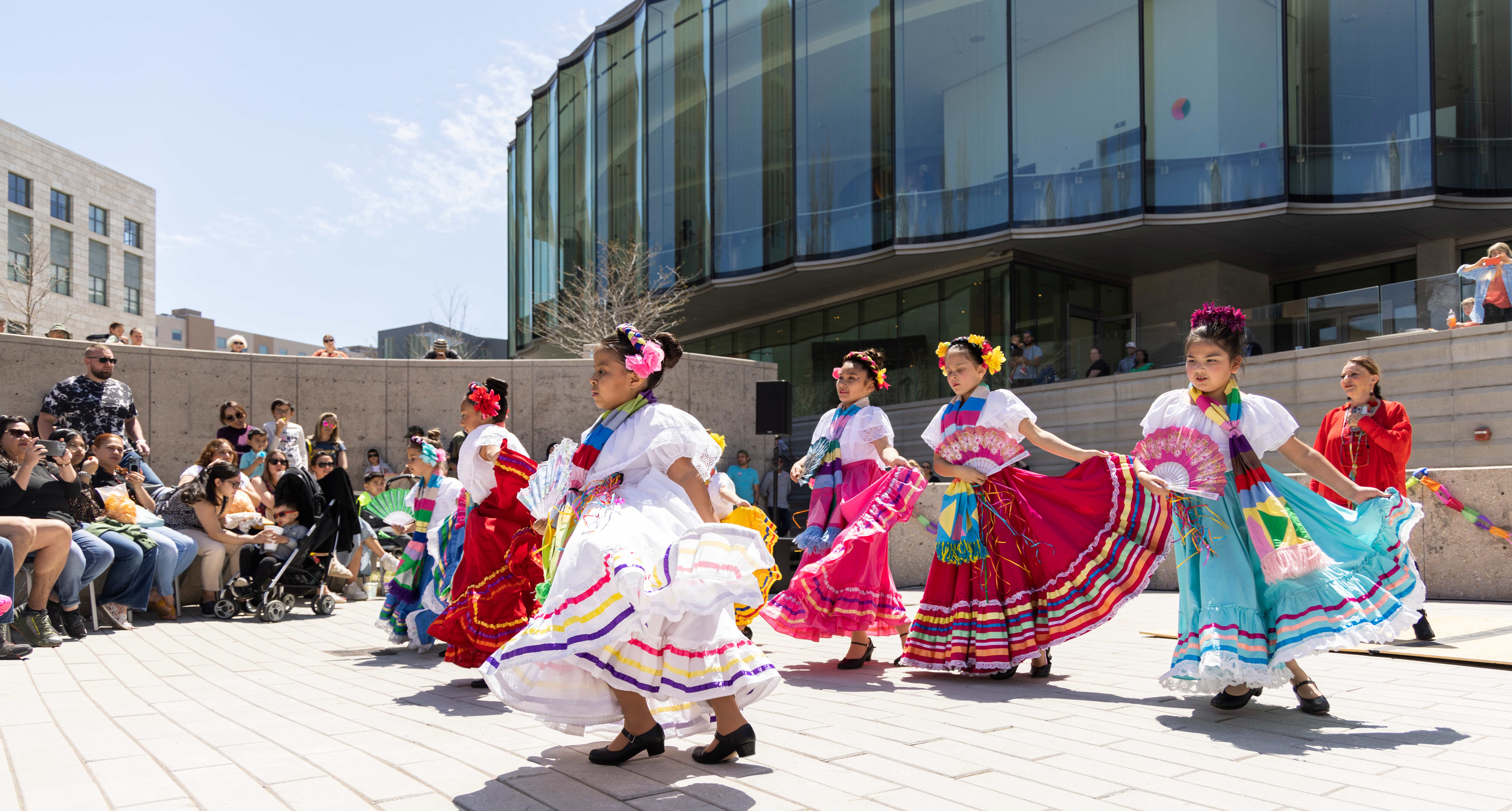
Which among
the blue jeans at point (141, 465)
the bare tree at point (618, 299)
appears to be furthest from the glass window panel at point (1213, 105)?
the blue jeans at point (141, 465)

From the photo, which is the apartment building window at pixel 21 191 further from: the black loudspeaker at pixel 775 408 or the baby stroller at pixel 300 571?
the black loudspeaker at pixel 775 408

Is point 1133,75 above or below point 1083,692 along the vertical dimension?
above

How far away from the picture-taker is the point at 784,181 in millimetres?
25109

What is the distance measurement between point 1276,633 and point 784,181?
71.3 ft

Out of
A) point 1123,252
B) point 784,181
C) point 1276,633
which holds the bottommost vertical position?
point 1276,633

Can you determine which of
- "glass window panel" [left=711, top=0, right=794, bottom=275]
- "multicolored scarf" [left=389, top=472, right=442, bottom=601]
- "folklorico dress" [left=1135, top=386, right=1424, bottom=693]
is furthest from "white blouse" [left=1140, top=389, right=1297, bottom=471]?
"glass window panel" [left=711, top=0, right=794, bottom=275]

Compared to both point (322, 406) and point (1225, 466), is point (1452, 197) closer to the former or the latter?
point (1225, 466)

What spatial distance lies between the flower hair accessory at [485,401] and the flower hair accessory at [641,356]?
7.25ft

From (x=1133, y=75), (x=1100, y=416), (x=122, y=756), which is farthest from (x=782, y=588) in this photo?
(x=1133, y=75)

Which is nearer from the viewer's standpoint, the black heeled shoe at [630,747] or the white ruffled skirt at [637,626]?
the white ruffled skirt at [637,626]

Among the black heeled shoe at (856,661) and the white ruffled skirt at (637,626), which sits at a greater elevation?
the white ruffled skirt at (637,626)

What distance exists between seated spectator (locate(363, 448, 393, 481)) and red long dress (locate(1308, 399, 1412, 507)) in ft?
39.6

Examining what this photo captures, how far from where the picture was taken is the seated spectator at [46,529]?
728cm

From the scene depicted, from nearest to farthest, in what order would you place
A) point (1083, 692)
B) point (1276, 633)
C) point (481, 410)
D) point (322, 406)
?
point (1276, 633)
point (1083, 692)
point (481, 410)
point (322, 406)
